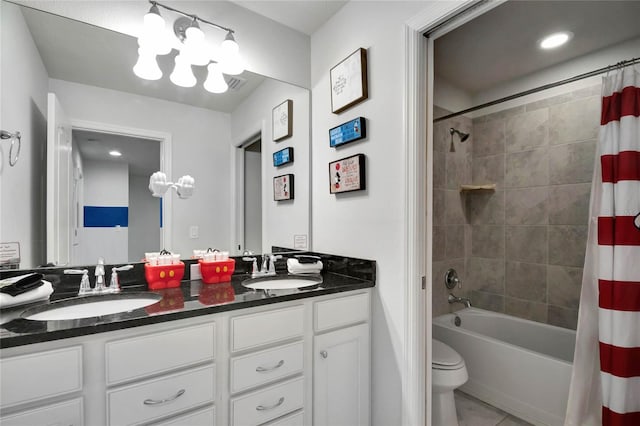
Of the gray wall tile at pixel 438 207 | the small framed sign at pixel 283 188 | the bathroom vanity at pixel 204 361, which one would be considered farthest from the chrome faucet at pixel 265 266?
the gray wall tile at pixel 438 207

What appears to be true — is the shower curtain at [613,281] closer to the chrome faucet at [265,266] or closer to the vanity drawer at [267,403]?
the vanity drawer at [267,403]

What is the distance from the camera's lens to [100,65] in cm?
147

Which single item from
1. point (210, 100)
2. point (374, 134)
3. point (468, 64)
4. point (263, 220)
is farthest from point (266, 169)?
point (468, 64)

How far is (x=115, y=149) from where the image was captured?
1515 millimetres

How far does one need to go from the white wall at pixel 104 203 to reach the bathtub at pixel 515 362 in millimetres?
2263

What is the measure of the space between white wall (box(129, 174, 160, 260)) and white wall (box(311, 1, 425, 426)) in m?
1.01

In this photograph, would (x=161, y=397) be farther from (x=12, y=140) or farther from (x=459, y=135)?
(x=459, y=135)

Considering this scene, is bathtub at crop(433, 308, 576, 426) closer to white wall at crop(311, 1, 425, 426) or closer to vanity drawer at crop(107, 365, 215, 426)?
white wall at crop(311, 1, 425, 426)

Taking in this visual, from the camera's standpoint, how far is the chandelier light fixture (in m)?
1.47

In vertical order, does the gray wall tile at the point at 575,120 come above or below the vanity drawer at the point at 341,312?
above

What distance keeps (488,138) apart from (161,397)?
9.85ft

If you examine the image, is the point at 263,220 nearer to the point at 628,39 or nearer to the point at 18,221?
the point at 18,221

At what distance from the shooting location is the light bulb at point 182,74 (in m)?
1.62

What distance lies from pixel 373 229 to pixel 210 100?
47.3 inches
